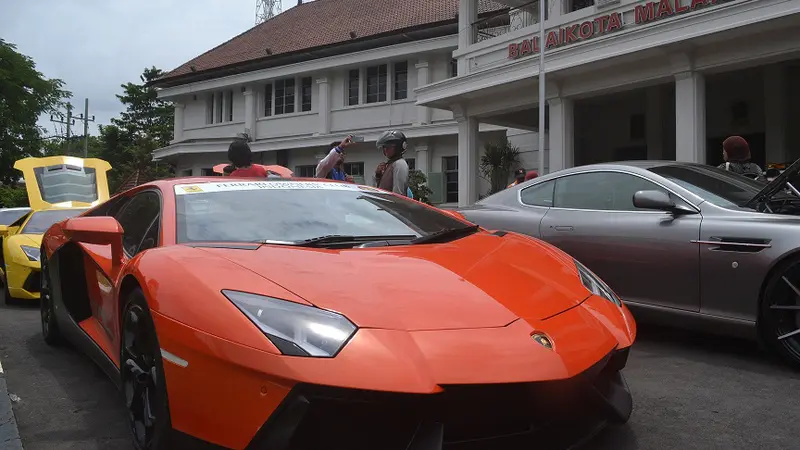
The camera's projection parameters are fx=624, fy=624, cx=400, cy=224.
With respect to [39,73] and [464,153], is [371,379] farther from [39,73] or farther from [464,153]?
[39,73]

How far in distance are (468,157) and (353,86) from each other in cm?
850

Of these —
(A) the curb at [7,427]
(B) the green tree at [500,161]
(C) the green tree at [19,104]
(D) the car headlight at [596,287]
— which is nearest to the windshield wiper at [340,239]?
(D) the car headlight at [596,287]

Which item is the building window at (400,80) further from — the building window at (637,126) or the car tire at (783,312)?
the car tire at (783,312)

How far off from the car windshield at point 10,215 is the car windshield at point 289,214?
743cm

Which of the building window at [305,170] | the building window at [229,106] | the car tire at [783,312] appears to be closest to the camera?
the car tire at [783,312]

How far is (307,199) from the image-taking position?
298 cm

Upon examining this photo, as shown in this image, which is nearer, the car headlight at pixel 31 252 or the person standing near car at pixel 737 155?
the person standing near car at pixel 737 155

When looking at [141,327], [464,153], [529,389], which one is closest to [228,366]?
[141,327]

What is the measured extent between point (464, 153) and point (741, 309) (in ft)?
36.0

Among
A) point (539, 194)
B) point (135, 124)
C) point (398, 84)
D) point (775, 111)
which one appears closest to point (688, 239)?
point (539, 194)

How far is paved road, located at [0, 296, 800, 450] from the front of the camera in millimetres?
2449

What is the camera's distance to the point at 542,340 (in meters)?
1.90

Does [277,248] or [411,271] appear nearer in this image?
[411,271]

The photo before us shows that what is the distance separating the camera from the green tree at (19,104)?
3014cm
